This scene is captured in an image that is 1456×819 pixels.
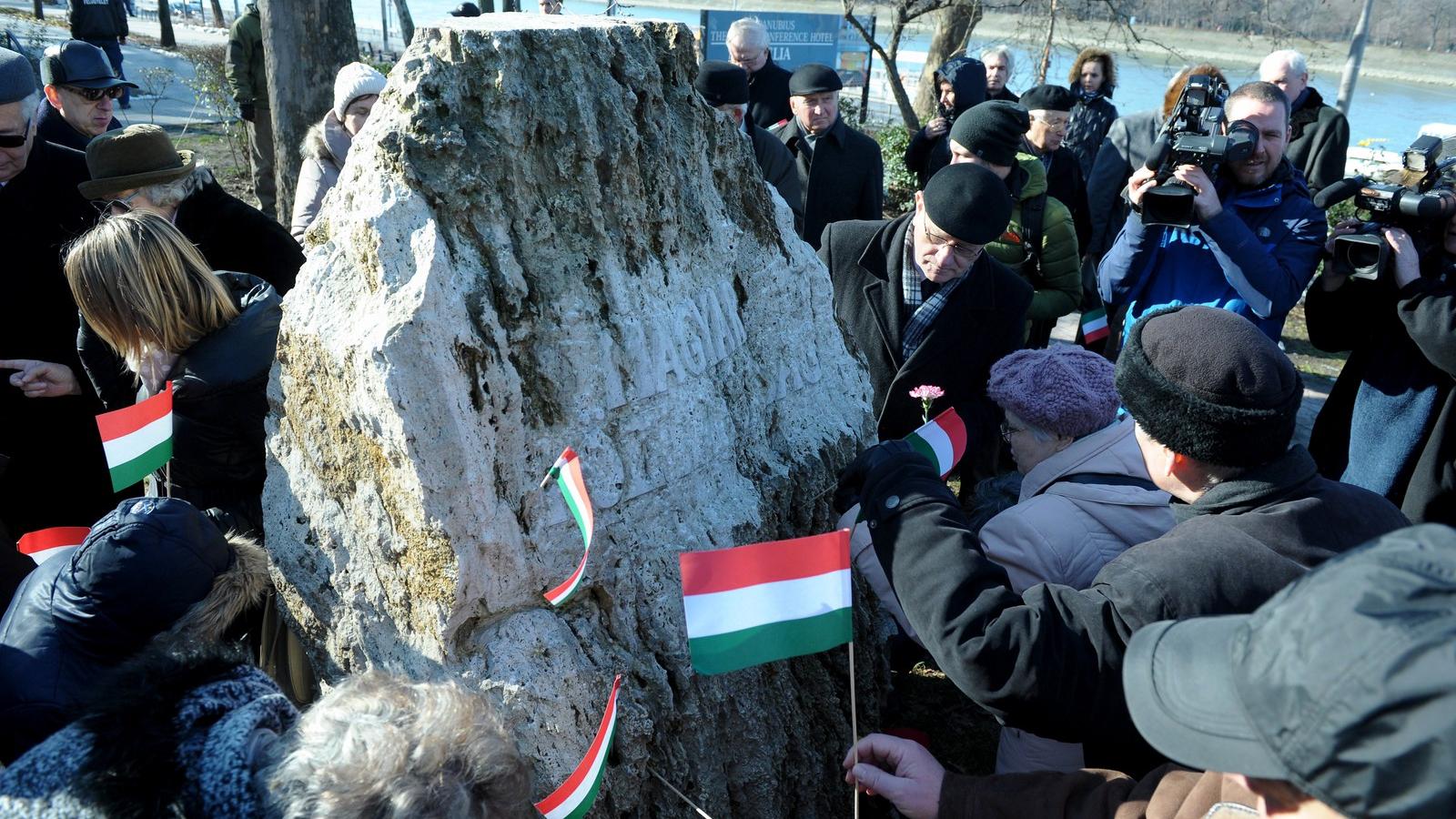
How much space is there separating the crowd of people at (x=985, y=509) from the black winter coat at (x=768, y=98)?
182cm

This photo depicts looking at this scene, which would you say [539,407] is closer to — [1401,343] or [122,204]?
[122,204]

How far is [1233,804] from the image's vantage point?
57.9 inches

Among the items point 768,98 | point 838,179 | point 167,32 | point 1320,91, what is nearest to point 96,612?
point 838,179

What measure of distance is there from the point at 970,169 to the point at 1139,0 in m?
17.2

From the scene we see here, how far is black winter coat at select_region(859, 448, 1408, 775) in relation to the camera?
1.80 m

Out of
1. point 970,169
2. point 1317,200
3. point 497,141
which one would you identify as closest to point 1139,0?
point 1317,200

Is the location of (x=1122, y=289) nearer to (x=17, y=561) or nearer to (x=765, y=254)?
(x=765, y=254)

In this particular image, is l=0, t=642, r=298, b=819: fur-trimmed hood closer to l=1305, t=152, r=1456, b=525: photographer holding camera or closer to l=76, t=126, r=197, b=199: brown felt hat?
l=76, t=126, r=197, b=199: brown felt hat

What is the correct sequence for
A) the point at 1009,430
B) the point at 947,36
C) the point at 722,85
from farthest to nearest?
the point at 947,36 → the point at 722,85 → the point at 1009,430

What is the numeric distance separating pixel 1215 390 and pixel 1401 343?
2.19 m

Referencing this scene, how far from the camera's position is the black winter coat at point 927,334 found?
332 centimetres

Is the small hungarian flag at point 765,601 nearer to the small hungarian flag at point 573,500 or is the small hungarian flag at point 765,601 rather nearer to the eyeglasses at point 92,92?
Answer: the small hungarian flag at point 573,500

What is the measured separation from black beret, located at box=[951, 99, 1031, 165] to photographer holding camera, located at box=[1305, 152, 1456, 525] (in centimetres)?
124

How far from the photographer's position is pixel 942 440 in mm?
2736
